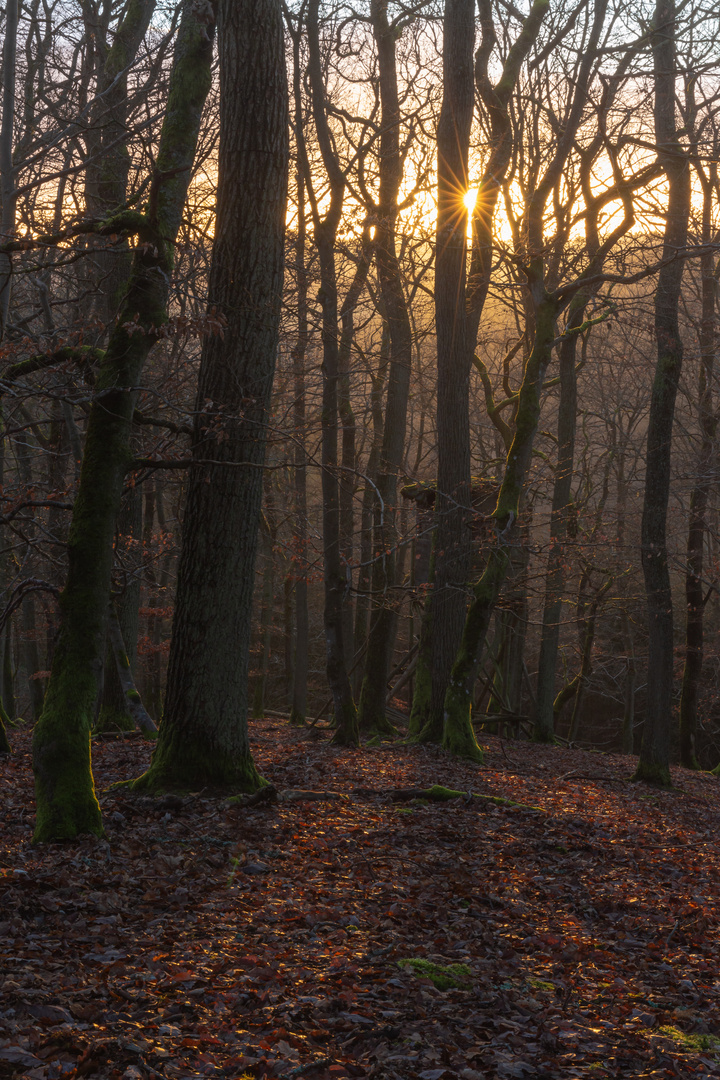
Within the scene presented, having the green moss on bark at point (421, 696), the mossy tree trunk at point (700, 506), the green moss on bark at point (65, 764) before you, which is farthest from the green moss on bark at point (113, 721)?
the mossy tree trunk at point (700, 506)

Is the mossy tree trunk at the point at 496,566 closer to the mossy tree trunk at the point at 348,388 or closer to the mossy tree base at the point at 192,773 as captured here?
the mossy tree trunk at the point at 348,388

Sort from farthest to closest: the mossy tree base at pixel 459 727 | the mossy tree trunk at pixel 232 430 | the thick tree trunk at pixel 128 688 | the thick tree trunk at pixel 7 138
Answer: the mossy tree base at pixel 459 727 < the thick tree trunk at pixel 128 688 < the thick tree trunk at pixel 7 138 < the mossy tree trunk at pixel 232 430

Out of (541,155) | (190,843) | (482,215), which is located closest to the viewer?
(190,843)

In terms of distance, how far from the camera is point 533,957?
4668mm

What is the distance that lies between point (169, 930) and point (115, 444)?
3.69m

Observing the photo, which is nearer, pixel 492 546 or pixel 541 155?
pixel 492 546

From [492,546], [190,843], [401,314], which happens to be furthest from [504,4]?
[190,843]

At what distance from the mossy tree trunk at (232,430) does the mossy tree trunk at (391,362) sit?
6740 millimetres

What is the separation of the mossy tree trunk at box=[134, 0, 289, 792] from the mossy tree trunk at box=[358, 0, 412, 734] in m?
6.74

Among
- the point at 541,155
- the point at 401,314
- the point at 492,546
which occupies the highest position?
the point at 541,155

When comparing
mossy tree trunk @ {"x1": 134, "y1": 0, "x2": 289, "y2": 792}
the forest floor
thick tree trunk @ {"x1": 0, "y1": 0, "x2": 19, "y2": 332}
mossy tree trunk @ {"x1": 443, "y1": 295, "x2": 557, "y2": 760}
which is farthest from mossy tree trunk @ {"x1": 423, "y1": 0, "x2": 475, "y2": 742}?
thick tree trunk @ {"x1": 0, "y1": 0, "x2": 19, "y2": 332}

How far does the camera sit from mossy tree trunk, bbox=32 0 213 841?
5.90 m

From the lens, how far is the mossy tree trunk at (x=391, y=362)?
573 inches

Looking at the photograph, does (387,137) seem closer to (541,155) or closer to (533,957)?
(541,155)
